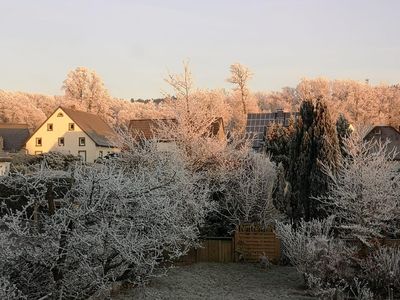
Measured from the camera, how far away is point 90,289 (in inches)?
295

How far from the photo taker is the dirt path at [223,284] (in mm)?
10445

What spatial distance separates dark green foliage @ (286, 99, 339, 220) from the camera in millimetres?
14570

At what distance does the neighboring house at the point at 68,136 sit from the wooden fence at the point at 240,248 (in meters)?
29.6

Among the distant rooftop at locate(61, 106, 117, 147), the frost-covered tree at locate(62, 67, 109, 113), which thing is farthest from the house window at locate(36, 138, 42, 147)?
the frost-covered tree at locate(62, 67, 109, 113)

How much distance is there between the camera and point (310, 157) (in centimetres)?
1490

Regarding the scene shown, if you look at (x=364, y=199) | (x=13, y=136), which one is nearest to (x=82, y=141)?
(x=13, y=136)

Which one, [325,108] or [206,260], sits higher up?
[325,108]

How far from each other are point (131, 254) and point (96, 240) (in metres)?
0.73

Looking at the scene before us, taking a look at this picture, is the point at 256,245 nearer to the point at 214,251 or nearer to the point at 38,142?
the point at 214,251

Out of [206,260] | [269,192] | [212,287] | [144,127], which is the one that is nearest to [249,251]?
[206,260]

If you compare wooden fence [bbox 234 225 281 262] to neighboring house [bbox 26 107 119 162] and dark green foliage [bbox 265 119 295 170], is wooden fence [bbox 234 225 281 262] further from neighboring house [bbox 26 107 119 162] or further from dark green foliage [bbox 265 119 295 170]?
neighboring house [bbox 26 107 119 162]

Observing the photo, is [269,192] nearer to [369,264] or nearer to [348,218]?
[348,218]

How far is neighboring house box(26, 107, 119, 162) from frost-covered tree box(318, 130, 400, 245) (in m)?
31.5

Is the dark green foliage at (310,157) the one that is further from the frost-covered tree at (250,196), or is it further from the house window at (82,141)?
the house window at (82,141)
